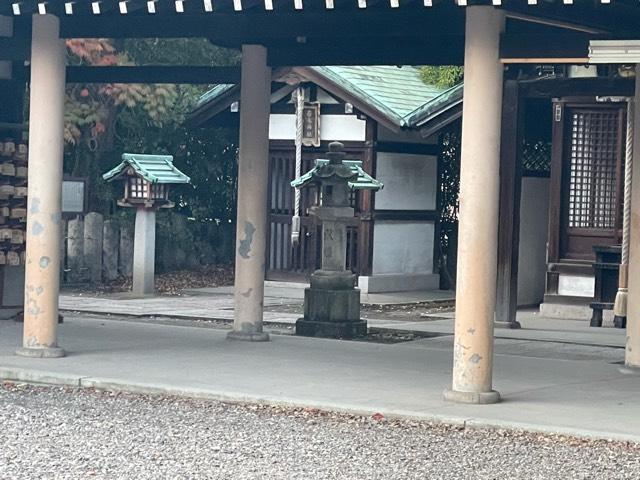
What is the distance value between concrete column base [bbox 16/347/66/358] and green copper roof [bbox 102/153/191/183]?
A: 28.1 ft

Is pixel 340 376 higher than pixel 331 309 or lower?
lower

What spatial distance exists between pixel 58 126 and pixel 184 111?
12767 millimetres

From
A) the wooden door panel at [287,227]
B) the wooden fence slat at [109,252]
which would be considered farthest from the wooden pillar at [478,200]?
the wooden fence slat at [109,252]

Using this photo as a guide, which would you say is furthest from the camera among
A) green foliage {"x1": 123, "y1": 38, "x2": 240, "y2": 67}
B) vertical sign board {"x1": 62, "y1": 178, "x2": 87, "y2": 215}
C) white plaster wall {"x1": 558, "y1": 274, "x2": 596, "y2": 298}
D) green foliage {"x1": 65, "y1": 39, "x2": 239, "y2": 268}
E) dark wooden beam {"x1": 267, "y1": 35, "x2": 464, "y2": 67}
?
green foliage {"x1": 123, "y1": 38, "x2": 240, "y2": 67}

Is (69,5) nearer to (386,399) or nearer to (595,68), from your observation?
(386,399)

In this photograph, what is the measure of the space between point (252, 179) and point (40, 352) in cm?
303

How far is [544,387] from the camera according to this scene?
11.6 metres

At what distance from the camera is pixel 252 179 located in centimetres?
1442

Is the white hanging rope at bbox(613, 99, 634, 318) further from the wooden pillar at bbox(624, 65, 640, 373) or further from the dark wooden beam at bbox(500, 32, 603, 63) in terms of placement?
the dark wooden beam at bbox(500, 32, 603, 63)

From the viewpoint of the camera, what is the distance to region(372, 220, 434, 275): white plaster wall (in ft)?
73.8

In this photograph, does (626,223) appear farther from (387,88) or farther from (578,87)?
(387,88)

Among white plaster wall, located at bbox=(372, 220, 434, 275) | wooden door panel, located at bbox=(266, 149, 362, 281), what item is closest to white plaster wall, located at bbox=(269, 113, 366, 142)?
wooden door panel, located at bbox=(266, 149, 362, 281)

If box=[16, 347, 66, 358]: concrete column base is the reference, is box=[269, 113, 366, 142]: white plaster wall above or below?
above

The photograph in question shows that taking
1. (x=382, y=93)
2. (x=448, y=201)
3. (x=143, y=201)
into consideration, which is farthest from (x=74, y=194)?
(x=448, y=201)
